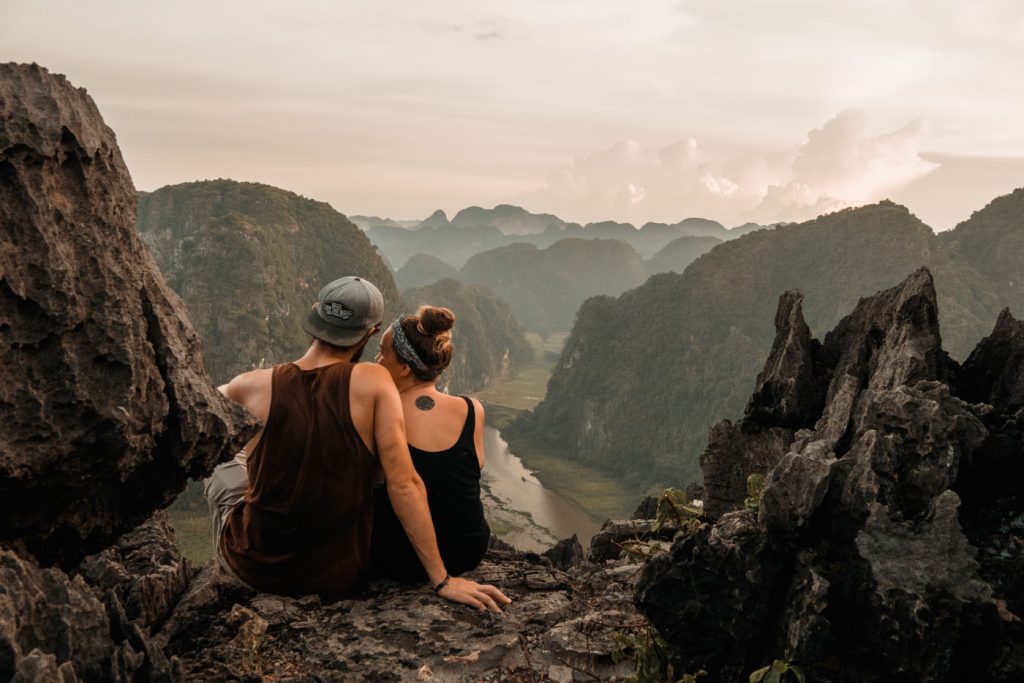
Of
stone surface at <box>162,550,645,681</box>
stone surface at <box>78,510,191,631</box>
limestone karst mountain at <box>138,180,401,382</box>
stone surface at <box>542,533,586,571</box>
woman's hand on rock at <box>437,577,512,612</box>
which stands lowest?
stone surface at <box>542,533,586,571</box>

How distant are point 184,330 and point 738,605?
141 inches

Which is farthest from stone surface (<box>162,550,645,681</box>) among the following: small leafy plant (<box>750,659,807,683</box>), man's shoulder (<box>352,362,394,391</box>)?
man's shoulder (<box>352,362,394,391</box>)

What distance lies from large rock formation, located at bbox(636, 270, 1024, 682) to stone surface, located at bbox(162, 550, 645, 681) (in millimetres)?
938

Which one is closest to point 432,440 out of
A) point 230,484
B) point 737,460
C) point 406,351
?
point 406,351

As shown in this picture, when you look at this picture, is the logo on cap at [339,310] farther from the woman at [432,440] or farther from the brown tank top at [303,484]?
the woman at [432,440]

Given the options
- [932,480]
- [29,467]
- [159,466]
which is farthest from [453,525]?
[932,480]

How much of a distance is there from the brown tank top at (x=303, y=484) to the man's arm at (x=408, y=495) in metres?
0.17

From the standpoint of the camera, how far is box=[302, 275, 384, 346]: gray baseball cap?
5086mm

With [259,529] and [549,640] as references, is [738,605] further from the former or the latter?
[259,529]

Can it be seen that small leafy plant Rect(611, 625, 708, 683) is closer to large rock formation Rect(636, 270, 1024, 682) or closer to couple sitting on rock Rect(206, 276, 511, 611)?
large rock formation Rect(636, 270, 1024, 682)

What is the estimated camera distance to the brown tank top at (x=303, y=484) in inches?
191

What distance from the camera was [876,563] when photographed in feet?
11.8

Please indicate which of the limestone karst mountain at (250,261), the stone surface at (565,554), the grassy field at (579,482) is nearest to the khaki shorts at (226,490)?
the stone surface at (565,554)

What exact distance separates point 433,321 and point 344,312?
694 millimetres
